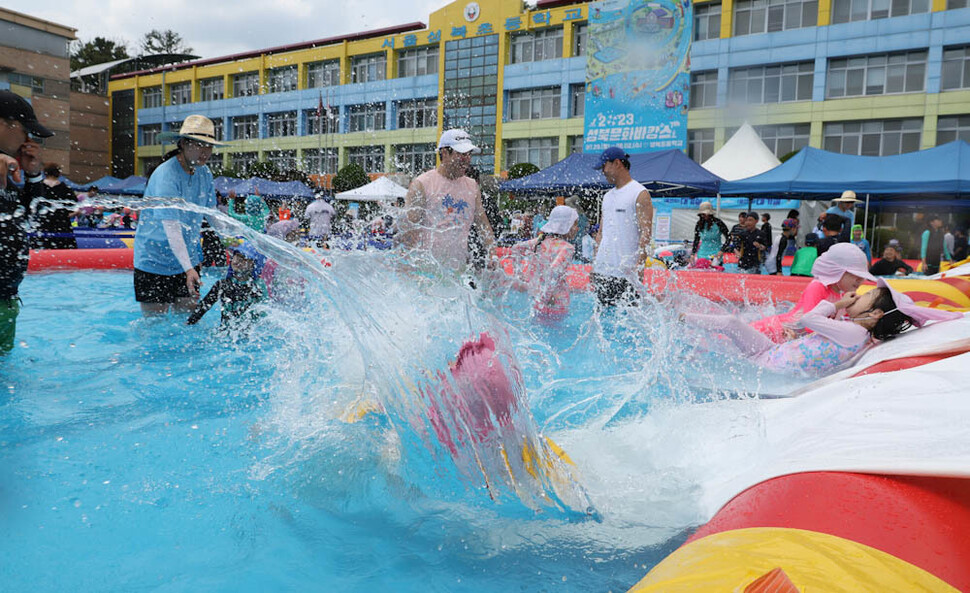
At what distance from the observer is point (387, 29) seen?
124 feet

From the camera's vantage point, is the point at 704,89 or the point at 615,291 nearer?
the point at 615,291

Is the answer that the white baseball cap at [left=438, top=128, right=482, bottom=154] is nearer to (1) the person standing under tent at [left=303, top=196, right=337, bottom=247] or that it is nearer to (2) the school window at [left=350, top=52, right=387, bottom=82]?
(1) the person standing under tent at [left=303, top=196, right=337, bottom=247]

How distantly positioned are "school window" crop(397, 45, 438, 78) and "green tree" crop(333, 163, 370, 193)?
309 inches

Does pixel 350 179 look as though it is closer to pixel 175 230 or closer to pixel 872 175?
pixel 872 175

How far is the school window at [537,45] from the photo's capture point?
33.2 metres

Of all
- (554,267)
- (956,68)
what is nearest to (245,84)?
(956,68)

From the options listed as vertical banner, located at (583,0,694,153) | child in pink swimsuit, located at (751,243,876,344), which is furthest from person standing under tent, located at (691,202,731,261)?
vertical banner, located at (583,0,694,153)

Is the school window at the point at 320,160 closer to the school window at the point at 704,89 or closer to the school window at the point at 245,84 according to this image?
the school window at the point at 245,84

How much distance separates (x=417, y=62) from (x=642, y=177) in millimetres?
26232

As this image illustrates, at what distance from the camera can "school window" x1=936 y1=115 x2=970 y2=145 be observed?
2458 centimetres

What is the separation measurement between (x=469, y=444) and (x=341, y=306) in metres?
0.94

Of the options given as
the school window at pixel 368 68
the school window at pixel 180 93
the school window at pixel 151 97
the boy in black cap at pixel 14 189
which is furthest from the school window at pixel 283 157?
the boy in black cap at pixel 14 189

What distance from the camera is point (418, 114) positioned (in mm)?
37188

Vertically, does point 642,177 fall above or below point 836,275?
above
